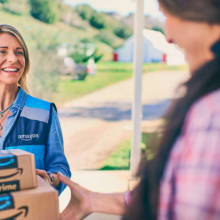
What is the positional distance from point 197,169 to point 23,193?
50 centimetres

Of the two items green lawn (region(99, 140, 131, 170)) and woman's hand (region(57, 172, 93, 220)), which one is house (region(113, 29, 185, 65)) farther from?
woman's hand (region(57, 172, 93, 220))

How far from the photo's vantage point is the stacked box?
84cm

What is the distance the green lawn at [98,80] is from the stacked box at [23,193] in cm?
486

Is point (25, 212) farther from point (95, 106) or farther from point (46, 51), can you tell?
point (95, 106)

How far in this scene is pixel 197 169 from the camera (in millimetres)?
559

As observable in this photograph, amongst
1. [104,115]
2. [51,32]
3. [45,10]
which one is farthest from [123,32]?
[104,115]

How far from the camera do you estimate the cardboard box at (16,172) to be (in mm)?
891

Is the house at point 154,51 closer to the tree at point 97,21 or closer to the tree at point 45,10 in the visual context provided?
the tree at point 97,21

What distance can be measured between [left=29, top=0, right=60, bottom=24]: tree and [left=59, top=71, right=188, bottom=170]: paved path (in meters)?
1.50

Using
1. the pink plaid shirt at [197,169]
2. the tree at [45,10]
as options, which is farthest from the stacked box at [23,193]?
the tree at [45,10]

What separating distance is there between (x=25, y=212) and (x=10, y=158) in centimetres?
15

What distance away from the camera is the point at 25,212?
846 mm

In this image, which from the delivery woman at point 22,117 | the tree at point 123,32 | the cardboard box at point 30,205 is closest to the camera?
the cardboard box at point 30,205

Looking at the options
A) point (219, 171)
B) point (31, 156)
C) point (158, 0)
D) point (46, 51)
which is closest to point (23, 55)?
point (31, 156)
